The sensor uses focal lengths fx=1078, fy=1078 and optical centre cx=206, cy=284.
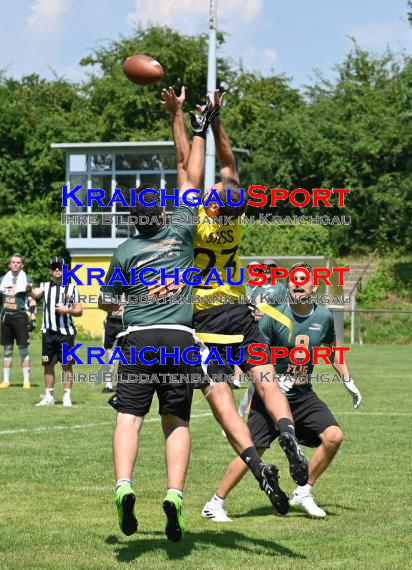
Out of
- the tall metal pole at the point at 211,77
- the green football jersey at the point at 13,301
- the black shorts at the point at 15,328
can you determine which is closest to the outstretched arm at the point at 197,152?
the green football jersey at the point at 13,301

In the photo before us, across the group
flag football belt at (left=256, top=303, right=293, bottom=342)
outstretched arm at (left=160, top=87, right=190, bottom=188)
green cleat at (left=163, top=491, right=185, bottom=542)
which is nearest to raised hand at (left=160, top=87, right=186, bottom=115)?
outstretched arm at (left=160, top=87, right=190, bottom=188)

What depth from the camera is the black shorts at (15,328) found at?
1827cm

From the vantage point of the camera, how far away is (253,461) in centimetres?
647

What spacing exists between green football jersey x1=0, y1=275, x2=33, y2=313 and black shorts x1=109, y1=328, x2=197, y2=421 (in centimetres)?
1188

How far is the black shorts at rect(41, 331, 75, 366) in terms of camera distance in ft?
50.8

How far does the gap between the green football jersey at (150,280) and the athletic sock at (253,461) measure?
0.85m

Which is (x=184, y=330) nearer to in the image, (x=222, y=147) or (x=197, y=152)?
(x=197, y=152)

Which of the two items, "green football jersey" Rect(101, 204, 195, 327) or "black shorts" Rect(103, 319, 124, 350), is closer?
"green football jersey" Rect(101, 204, 195, 327)

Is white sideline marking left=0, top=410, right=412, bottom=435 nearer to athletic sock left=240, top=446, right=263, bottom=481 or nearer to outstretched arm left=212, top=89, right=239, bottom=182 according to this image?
outstretched arm left=212, top=89, right=239, bottom=182

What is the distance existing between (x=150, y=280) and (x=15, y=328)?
40.0ft

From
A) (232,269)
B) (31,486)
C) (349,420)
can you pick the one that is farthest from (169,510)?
(349,420)

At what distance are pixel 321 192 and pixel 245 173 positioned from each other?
368 centimetres

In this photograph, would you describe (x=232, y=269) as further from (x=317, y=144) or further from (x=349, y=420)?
(x=317, y=144)

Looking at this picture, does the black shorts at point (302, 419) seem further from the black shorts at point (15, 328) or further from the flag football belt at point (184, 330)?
the black shorts at point (15, 328)
